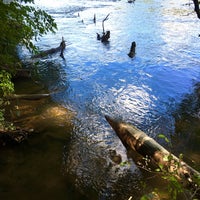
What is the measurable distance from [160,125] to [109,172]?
4.63 m

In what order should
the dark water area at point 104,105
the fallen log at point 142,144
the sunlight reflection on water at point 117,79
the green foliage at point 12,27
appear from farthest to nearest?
the sunlight reflection on water at point 117,79
the fallen log at point 142,144
the dark water area at point 104,105
the green foliage at point 12,27

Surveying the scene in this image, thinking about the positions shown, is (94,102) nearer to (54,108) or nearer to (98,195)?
(54,108)

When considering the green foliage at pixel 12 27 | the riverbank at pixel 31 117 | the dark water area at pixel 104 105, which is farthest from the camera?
the riverbank at pixel 31 117

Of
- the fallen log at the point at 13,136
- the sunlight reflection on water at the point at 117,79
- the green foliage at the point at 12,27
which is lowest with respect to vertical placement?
the sunlight reflection on water at the point at 117,79

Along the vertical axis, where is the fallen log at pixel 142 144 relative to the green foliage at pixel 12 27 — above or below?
below

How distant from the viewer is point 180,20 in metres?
38.7

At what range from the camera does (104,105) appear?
50.2 feet

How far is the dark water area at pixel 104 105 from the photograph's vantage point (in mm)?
9148

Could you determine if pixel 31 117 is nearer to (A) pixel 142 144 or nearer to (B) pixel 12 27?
(B) pixel 12 27

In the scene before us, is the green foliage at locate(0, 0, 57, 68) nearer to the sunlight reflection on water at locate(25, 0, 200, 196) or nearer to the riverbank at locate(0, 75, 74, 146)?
the riverbank at locate(0, 75, 74, 146)

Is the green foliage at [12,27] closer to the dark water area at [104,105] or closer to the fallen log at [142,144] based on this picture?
the dark water area at [104,105]

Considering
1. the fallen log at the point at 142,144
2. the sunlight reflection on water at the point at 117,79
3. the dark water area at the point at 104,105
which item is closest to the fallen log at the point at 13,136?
the dark water area at the point at 104,105

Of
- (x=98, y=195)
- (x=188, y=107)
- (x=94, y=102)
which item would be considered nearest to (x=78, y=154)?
(x=98, y=195)

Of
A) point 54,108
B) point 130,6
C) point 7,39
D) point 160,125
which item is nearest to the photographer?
point 7,39
